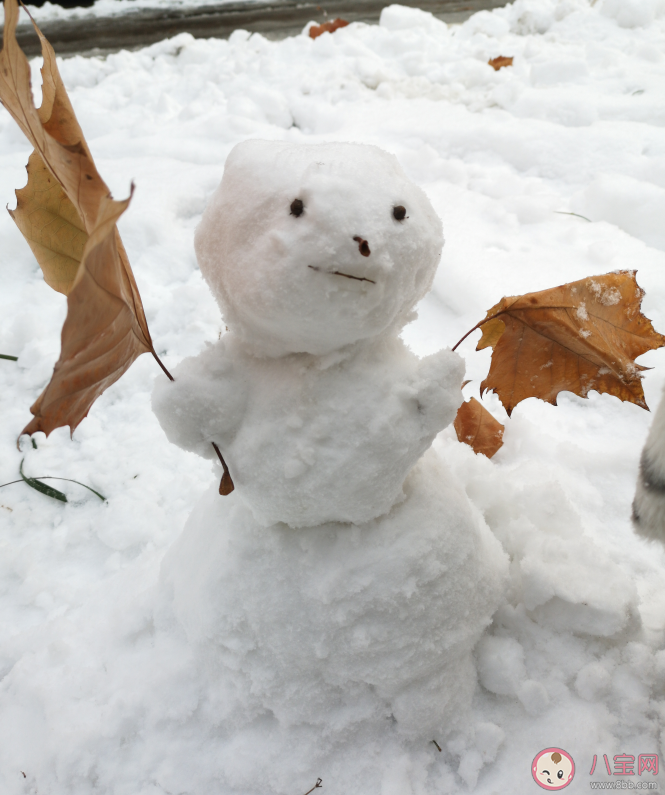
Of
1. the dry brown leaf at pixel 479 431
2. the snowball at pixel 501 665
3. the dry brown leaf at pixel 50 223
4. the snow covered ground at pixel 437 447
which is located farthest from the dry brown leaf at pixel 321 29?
the snowball at pixel 501 665

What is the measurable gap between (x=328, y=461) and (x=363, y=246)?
211 millimetres

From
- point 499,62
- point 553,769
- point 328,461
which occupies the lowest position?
point 553,769

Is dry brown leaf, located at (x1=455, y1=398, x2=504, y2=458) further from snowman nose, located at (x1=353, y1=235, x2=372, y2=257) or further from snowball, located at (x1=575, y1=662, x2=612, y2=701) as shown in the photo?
snowman nose, located at (x1=353, y1=235, x2=372, y2=257)

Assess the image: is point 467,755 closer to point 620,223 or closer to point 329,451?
point 329,451

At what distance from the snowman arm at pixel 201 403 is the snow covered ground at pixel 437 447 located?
0.33m

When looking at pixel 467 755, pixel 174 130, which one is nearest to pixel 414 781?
pixel 467 755

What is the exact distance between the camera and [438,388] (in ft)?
1.97

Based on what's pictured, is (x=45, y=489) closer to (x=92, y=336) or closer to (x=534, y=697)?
(x=92, y=336)

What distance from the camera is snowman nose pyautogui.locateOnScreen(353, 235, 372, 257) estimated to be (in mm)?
510

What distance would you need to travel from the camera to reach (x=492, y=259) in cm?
143

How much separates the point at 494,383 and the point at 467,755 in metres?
0.44

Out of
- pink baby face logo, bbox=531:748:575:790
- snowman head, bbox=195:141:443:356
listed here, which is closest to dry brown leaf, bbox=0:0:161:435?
snowman head, bbox=195:141:443:356

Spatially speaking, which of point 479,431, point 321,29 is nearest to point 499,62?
point 321,29

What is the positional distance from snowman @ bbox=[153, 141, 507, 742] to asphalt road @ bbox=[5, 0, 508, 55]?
125 inches
